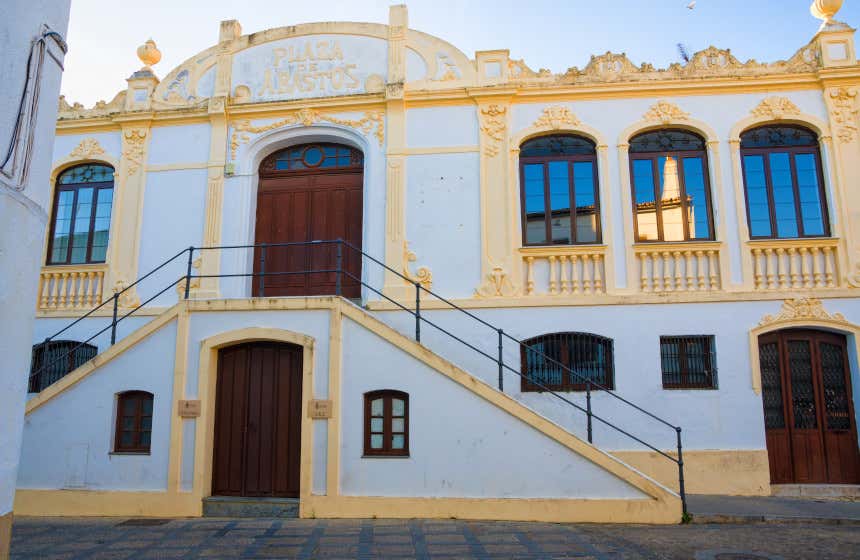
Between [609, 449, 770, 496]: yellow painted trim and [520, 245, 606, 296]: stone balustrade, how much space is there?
9.96 ft

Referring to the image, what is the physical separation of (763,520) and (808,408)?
3079 millimetres

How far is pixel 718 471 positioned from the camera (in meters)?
10.6

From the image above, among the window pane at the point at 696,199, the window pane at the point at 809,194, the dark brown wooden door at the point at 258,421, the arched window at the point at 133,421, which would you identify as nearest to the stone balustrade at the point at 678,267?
the window pane at the point at 696,199

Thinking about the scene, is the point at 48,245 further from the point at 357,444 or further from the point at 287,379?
the point at 357,444

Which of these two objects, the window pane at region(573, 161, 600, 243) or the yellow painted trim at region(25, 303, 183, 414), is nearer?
the yellow painted trim at region(25, 303, 183, 414)

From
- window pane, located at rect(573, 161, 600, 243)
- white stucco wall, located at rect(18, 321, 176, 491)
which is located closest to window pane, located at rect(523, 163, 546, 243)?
window pane, located at rect(573, 161, 600, 243)

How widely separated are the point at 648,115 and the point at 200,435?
9.50 meters

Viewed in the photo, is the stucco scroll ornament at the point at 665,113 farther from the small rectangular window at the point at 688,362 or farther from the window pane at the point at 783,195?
the small rectangular window at the point at 688,362

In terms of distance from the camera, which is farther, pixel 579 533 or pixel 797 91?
pixel 797 91

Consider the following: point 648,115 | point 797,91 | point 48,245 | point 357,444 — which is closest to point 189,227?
point 48,245

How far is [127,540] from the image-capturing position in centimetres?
807

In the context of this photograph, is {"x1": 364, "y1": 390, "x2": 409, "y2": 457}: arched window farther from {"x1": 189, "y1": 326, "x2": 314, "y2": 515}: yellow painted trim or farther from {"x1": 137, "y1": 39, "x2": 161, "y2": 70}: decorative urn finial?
{"x1": 137, "y1": 39, "x2": 161, "y2": 70}: decorative urn finial

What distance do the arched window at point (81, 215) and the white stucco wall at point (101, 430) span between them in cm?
378

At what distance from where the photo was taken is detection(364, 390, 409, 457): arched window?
31.9ft
